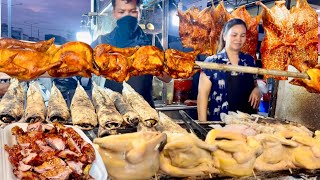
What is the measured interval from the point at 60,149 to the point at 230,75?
10.9 ft

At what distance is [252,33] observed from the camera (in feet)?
16.5

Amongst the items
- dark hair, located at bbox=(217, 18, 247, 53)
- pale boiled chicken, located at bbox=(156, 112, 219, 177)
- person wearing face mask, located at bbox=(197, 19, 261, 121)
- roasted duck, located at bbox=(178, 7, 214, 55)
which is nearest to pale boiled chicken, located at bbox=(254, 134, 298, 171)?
pale boiled chicken, located at bbox=(156, 112, 219, 177)

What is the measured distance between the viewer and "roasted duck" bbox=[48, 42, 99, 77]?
1778mm

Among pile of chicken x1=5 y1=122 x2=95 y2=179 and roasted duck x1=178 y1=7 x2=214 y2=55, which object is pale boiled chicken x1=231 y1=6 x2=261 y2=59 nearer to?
roasted duck x1=178 y1=7 x2=214 y2=55

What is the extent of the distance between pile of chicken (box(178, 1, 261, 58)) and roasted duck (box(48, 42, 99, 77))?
11.1 feet

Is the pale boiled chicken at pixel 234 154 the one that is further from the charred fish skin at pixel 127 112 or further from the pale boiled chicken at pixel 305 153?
the charred fish skin at pixel 127 112

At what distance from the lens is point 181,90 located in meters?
6.00

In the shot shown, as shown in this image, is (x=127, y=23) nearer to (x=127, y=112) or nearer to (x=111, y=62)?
(x=127, y=112)

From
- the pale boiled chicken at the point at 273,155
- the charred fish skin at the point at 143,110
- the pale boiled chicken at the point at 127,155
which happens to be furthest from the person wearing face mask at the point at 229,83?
the pale boiled chicken at the point at 127,155

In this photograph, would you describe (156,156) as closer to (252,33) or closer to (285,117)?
(285,117)

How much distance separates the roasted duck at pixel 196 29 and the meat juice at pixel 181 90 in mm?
1055

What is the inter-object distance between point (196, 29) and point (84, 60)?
3.51 meters

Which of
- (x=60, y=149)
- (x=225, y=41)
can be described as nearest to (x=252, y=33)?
(x=225, y=41)

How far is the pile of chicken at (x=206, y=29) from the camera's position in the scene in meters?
5.01
